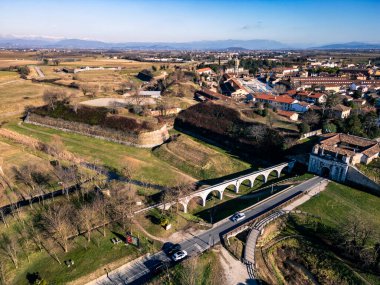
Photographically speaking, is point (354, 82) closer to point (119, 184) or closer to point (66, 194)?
point (119, 184)

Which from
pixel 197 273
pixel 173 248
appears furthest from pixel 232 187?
pixel 197 273

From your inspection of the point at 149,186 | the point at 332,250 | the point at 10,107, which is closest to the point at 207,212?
the point at 149,186

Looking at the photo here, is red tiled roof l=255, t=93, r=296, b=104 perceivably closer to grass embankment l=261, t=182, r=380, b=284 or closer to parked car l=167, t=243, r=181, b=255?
grass embankment l=261, t=182, r=380, b=284

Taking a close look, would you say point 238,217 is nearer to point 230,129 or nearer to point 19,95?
point 230,129

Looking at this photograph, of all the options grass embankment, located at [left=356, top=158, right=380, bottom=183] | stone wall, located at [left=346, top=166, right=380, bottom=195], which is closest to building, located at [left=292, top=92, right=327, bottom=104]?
grass embankment, located at [left=356, top=158, right=380, bottom=183]

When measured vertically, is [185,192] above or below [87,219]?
below

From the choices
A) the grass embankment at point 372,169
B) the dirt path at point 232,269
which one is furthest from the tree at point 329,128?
the dirt path at point 232,269
